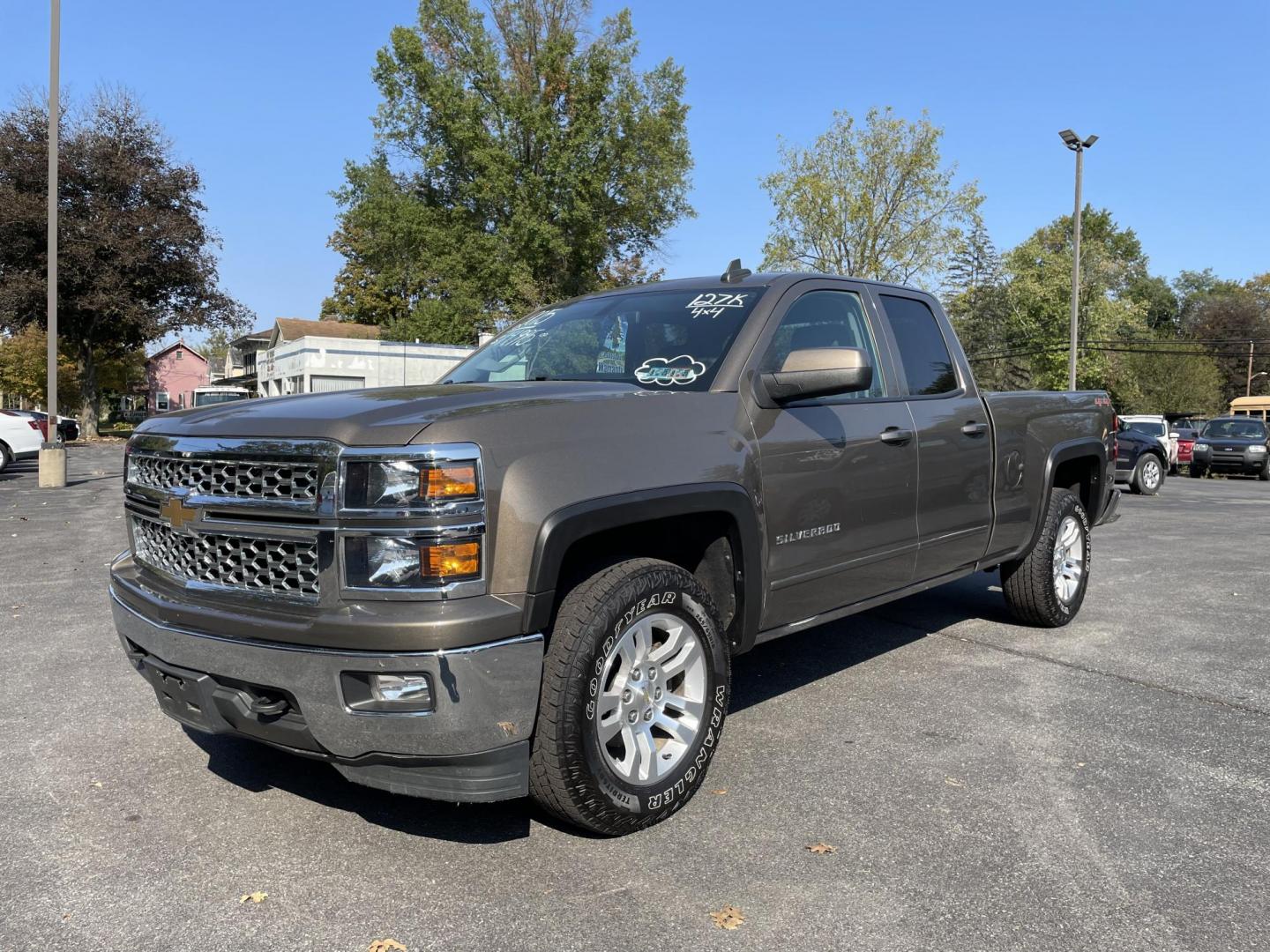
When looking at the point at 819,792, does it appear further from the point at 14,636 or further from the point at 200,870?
the point at 14,636

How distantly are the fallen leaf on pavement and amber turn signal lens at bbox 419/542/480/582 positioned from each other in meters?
1.16

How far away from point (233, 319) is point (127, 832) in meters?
39.5

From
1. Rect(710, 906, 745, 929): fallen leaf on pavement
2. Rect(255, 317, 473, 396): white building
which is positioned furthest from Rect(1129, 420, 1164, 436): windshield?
Rect(710, 906, 745, 929): fallen leaf on pavement

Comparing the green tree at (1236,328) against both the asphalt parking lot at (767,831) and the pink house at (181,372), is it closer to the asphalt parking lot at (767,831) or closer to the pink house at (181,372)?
the asphalt parking lot at (767,831)

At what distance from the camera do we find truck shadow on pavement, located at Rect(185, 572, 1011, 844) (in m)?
3.41

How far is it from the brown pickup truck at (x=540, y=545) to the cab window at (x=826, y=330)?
0.05 ft

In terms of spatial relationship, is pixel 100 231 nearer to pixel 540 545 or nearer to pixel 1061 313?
pixel 540 545

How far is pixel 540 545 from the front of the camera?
2885 mm

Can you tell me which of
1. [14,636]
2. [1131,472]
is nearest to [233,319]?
[1131,472]

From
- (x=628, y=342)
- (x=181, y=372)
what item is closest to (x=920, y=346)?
(x=628, y=342)

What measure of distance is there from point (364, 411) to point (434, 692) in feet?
2.81

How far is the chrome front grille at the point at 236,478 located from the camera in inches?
114

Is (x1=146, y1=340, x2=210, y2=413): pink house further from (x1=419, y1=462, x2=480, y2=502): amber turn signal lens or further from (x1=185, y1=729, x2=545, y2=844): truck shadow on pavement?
(x1=419, y1=462, x2=480, y2=502): amber turn signal lens

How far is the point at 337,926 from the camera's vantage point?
2.71 metres
